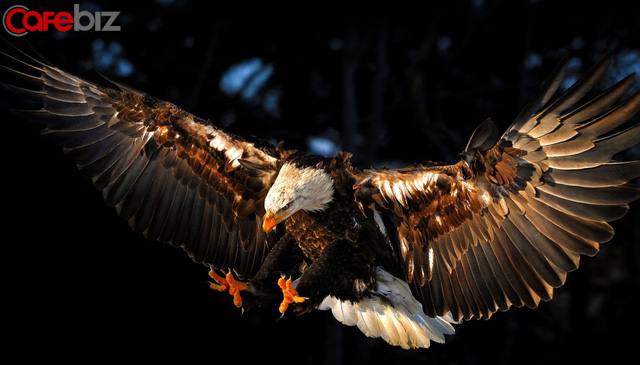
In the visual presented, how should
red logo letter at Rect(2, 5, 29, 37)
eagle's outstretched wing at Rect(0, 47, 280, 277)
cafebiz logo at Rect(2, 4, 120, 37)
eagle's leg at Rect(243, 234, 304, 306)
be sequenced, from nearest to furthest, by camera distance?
eagle's leg at Rect(243, 234, 304, 306) → eagle's outstretched wing at Rect(0, 47, 280, 277) → red logo letter at Rect(2, 5, 29, 37) → cafebiz logo at Rect(2, 4, 120, 37)

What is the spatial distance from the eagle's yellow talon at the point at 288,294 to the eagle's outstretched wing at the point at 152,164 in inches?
26.8

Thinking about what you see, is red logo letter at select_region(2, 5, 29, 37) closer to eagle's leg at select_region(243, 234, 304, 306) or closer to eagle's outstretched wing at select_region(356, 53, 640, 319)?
eagle's leg at select_region(243, 234, 304, 306)

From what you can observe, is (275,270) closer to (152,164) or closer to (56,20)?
(152,164)

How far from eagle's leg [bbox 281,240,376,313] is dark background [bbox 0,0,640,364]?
245 cm

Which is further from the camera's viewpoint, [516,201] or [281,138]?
[281,138]

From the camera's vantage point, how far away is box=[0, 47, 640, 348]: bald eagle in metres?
2.63

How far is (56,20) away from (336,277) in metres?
3.94

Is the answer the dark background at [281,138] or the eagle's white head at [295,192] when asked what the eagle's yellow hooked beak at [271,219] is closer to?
the eagle's white head at [295,192]

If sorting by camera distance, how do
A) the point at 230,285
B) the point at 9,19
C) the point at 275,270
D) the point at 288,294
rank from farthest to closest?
the point at 9,19
the point at 275,270
the point at 230,285
the point at 288,294

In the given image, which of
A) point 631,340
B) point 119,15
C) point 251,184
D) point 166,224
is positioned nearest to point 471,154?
point 251,184

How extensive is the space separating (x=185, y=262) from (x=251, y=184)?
243cm

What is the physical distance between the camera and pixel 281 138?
621cm

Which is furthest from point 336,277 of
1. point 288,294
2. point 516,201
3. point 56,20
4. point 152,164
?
point 56,20

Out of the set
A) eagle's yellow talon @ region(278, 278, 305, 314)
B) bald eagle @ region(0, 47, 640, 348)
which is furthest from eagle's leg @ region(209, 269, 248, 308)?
eagle's yellow talon @ region(278, 278, 305, 314)
